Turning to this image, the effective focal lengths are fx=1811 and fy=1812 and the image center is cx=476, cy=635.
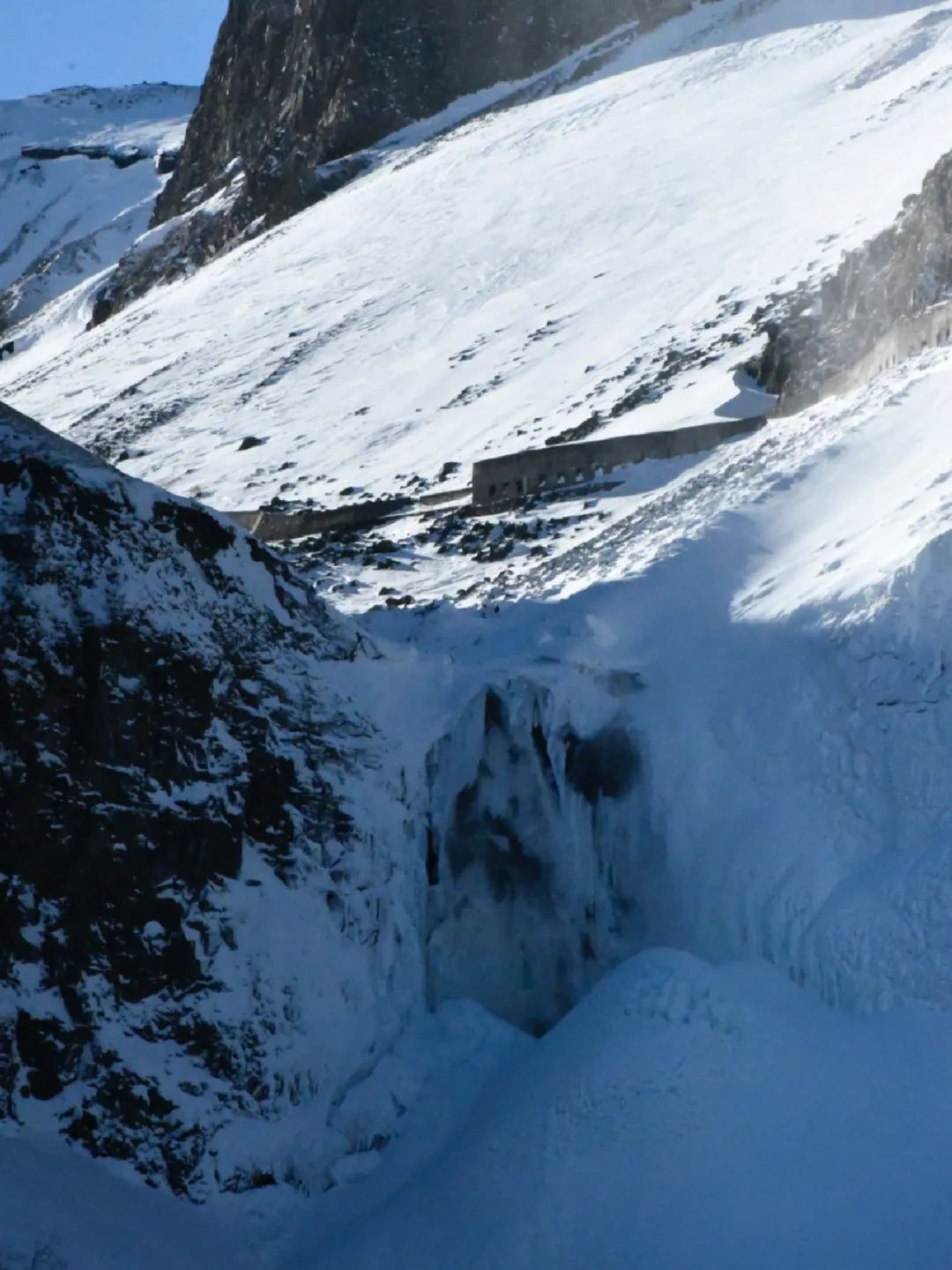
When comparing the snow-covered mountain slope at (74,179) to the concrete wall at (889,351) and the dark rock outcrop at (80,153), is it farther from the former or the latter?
the concrete wall at (889,351)

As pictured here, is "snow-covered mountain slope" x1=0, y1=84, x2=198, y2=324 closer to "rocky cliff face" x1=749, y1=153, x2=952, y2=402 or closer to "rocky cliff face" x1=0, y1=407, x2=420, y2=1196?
"rocky cliff face" x1=749, y1=153, x2=952, y2=402

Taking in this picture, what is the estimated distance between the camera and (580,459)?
88.5 ft

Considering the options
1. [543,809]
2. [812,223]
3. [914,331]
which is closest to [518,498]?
[914,331]

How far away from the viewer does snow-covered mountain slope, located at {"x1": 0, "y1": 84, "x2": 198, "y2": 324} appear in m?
90.1

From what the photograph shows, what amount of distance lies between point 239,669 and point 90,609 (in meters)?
1.46

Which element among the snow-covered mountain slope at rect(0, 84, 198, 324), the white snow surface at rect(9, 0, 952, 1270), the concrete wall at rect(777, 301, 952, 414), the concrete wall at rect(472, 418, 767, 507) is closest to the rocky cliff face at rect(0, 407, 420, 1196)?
the white snow surface at rect(9, 0, 952, 1270)

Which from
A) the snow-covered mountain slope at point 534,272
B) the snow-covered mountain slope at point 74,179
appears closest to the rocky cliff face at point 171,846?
the snow-covered mountain slope at point 534,272

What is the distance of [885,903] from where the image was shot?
1443 centimetres

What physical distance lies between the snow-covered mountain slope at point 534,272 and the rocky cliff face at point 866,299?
4.17ft

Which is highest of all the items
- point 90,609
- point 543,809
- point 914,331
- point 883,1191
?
point 90,609

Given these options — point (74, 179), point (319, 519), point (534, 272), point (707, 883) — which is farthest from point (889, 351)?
point (74, 179)

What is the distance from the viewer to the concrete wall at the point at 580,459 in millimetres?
25719

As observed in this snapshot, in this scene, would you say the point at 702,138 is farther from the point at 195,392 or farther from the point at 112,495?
the point at 112,495

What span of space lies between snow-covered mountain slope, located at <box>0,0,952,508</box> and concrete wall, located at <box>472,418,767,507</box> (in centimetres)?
131
